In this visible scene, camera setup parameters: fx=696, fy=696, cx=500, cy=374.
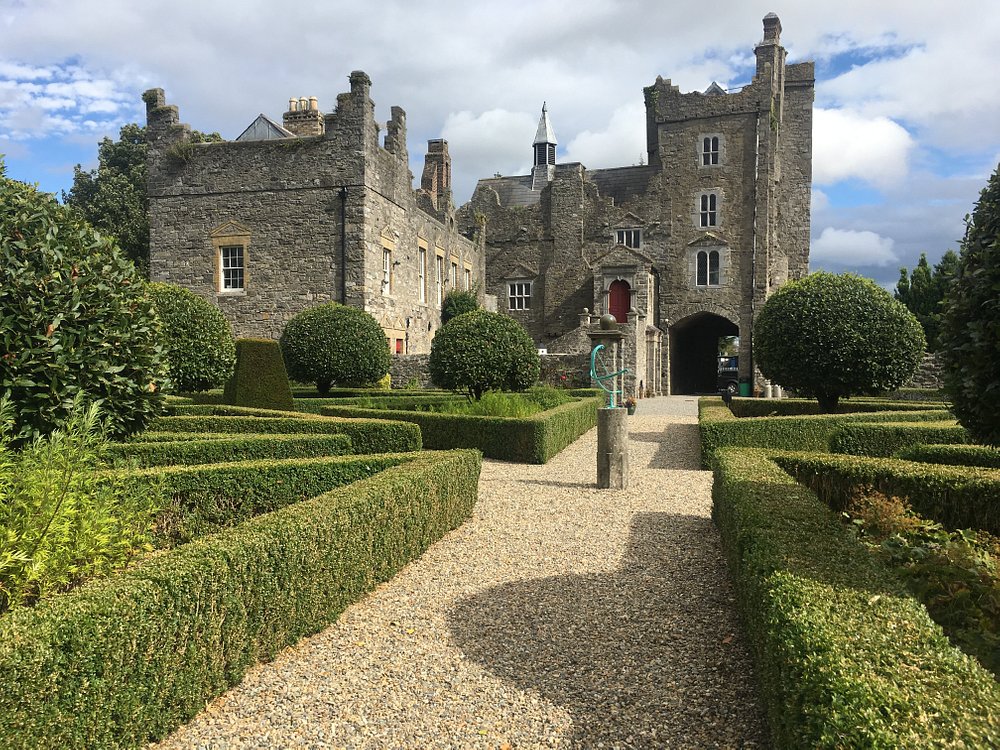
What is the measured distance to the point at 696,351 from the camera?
123 feet

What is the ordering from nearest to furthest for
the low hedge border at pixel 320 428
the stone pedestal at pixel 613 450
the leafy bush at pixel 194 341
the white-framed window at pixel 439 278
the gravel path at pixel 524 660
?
the gravel path at pixel 524 660
the stone pedestal at pixel 613 450
the low hedge border at pixel 320 428
the leafy bush at pixel 194 341
the white-framed window at pixel 439 278

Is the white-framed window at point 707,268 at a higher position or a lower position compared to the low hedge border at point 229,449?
higher

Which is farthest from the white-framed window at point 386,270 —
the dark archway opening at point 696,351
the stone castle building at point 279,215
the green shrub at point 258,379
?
the dark archway opening at point 696,351

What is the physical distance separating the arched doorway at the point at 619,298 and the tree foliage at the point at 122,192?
18.9m

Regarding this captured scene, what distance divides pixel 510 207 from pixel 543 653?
32.8 metres

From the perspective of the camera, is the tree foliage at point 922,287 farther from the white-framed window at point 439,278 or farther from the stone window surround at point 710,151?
the white-framed window at point 439,278

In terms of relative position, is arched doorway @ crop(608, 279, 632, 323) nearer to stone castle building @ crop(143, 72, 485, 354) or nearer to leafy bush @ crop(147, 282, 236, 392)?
stone castle building @ crop(143, 72, 485, 354)

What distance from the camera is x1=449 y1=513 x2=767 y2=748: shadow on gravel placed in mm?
3219

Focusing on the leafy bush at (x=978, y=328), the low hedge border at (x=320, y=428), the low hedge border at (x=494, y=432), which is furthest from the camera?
the low hedge border at (x=494, y=432)

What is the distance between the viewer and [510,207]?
115ft

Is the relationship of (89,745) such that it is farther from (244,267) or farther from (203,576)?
(244,267)

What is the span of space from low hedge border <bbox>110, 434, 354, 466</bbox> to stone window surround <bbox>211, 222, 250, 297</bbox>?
14307 mm

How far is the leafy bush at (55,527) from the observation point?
3.30 metres

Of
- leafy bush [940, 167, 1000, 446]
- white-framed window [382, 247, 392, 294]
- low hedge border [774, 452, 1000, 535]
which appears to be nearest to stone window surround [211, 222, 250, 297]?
white-framed window [382, 247, 392, 294]
